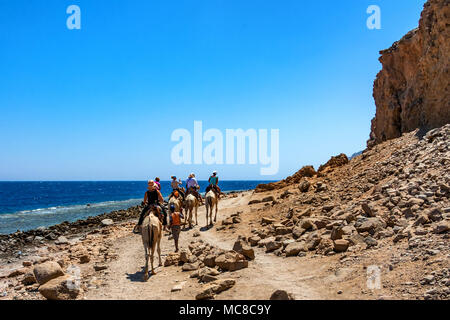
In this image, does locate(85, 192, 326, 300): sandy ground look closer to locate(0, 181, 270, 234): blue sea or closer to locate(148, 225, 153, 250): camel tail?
locate(148, 225, 153, 250): camel tail

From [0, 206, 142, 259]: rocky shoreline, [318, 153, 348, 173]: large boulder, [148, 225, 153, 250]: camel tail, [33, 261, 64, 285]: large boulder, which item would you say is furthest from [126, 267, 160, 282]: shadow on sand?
[318, 153, 348, 173]: large boulder

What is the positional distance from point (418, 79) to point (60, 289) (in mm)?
23519

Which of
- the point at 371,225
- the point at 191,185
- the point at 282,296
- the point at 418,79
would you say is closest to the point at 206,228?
the point at 191,185

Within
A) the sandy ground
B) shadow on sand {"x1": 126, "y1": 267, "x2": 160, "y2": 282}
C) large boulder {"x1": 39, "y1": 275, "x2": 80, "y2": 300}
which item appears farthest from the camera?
shadow on sand {"x1": 126, "y1": 267, "x2": 160, "y2": 282}

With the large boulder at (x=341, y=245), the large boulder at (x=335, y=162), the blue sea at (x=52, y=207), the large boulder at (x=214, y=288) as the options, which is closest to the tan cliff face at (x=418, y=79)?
the large boulder at (x=335, y=162)

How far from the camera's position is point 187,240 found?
15.4 m

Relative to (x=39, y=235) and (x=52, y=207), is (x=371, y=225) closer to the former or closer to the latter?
(x=39, y=235)

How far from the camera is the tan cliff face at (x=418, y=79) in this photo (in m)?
17.8

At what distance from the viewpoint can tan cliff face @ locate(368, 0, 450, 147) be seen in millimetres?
17750

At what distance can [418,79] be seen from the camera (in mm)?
21125

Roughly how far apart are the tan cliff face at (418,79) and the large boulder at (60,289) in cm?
1931

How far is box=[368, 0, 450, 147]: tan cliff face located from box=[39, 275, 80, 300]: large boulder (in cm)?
1931
